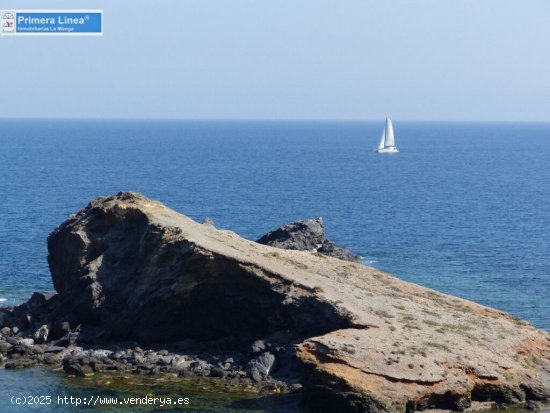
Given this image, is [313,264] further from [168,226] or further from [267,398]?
[267,398]

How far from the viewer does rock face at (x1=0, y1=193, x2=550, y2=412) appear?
45750mm

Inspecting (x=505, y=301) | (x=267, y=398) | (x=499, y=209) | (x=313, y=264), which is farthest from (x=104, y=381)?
(x=499, y=209)

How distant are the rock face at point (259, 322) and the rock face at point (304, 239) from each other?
16569mm

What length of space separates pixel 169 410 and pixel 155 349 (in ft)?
32.5

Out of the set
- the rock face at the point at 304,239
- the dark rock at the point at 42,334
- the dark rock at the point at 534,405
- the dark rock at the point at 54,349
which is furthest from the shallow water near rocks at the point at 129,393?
the rock face at the point at 304,239

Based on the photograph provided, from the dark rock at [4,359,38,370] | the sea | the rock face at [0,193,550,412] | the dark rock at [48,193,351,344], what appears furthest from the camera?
the sea

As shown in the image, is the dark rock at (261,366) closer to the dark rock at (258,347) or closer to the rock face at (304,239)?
the dark rock at (258,347)

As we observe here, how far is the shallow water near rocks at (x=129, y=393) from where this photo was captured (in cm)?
4584

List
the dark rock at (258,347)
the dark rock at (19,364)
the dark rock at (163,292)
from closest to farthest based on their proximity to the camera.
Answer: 1. the dark rock at (258,347)
2. the dark rock at (19,364)
3. the dark rock at (163,292)

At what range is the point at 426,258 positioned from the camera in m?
90.1

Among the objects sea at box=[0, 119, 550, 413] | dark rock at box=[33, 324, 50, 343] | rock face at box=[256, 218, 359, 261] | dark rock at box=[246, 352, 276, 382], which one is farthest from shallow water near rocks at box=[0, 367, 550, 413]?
rock face at box=[256, 218, 359, 261]

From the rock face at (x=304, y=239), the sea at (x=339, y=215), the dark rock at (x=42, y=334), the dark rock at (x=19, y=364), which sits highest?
the rock face at (x=304, y=239)

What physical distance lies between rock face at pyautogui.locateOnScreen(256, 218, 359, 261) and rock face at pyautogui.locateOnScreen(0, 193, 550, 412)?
16569 mm

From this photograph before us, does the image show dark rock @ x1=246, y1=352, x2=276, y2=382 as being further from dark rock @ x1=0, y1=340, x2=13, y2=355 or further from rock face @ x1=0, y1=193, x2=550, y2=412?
dark rock @ x1=0, y1=340, x2=13, y2=355
